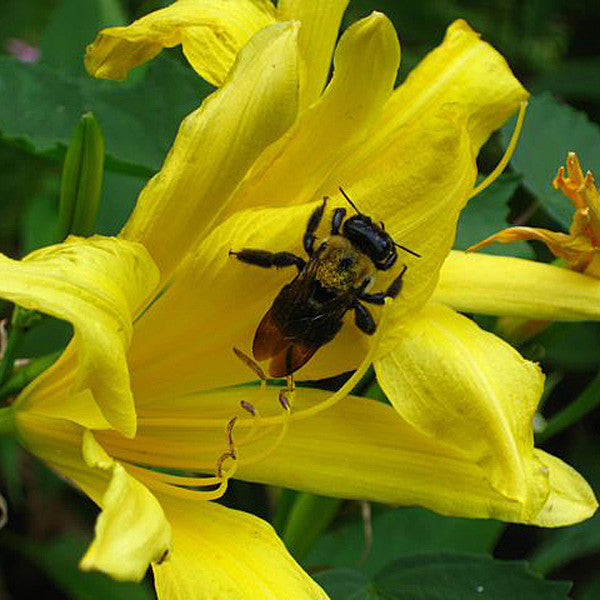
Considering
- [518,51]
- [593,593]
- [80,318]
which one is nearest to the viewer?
[80,318]

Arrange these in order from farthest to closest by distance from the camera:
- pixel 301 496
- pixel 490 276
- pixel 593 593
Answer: pixel 593 593
pixel 301 496
pixel 490 276

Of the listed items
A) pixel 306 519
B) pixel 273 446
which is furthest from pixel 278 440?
pixel 306 519

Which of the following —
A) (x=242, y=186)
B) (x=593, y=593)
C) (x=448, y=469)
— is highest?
(x=242, y=186)

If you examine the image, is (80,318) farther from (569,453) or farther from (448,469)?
(569,453)

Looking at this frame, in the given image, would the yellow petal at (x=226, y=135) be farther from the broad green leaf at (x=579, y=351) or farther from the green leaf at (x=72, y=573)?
the broad green leaf at (x=579, y=351)

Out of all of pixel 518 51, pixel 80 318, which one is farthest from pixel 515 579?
pixel 518 51

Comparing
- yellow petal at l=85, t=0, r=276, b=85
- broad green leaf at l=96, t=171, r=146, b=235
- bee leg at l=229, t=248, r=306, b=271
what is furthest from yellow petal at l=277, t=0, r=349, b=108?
broad green leaf at l=96, t=171, r=146, b=235
